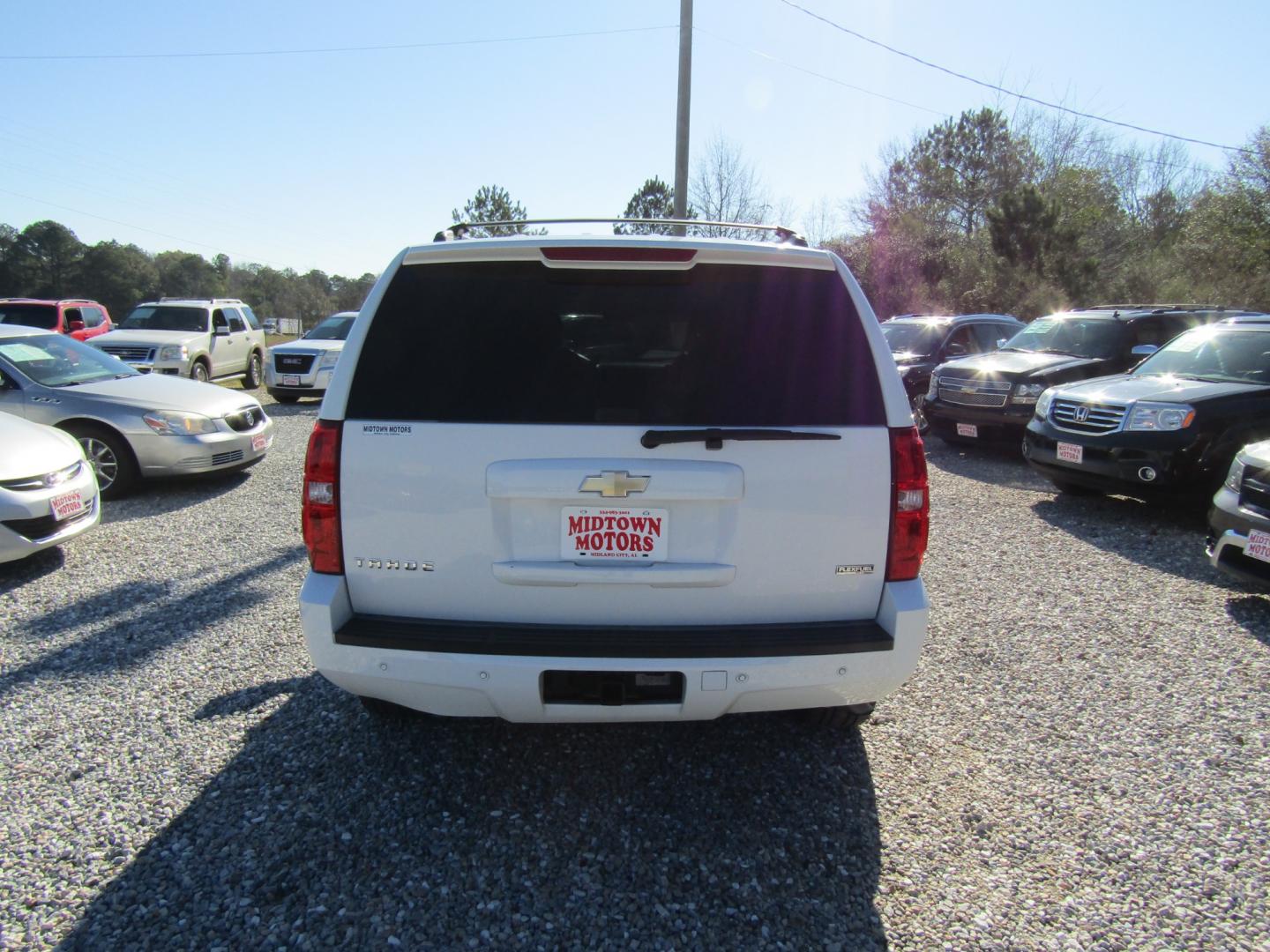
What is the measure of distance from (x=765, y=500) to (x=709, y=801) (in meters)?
1.18

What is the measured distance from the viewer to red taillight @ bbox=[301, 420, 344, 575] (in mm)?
2441

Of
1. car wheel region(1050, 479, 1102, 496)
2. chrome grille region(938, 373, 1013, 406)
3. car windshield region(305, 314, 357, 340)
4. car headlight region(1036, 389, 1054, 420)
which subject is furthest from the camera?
car windshield region(305, 314, 357, 340)

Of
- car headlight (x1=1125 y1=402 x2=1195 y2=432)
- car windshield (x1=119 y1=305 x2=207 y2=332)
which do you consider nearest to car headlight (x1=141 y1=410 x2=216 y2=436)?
car headlight (x1=1125 y1=402 x2=1195 y2=432)

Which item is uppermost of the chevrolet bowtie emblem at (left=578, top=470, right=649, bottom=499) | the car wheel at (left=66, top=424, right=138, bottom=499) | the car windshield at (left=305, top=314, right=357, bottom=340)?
the car windshield at (left=305, top=314, right=357, bottom=340)

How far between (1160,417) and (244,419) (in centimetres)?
870

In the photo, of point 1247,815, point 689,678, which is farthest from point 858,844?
point 1247,815

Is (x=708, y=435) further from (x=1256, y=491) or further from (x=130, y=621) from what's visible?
(x=1256, y=491)

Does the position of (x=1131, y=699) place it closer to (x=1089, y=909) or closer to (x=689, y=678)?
(x=1089, y=909)

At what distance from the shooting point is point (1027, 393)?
31.0 feet

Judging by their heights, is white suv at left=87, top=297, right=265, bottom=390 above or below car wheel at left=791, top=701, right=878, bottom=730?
above

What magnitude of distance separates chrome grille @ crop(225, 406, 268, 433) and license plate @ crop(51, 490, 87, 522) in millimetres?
2424

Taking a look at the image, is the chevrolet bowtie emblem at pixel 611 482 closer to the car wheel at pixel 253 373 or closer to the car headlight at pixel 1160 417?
the car headlight at pixel 1160 417

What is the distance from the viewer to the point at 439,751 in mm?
3064

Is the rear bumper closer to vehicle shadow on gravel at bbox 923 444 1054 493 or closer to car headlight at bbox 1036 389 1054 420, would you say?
car headlight at bbox 1036 389 1054 420
